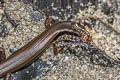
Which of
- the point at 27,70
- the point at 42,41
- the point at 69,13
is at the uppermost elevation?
the point at 69,13

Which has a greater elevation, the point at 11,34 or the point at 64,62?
the point at 11,34

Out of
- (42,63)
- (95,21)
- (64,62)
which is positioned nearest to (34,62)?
(42,63)

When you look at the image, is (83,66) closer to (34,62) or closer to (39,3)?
(34,62)

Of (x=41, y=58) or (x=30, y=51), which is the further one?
(x=41, y=58)

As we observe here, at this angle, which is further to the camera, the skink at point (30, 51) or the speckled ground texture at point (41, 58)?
the speckled ground texture at point (41, 58)

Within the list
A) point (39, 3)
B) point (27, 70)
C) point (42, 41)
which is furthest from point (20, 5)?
point (27, 70)

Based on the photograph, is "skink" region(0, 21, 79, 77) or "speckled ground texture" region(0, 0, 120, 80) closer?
"skink" region(0, 21, 79, 77)

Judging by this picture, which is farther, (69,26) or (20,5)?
(20,5)

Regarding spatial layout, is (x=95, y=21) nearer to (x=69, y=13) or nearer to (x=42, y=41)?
(x=69, y=13)

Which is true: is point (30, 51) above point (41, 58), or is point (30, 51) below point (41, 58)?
above
